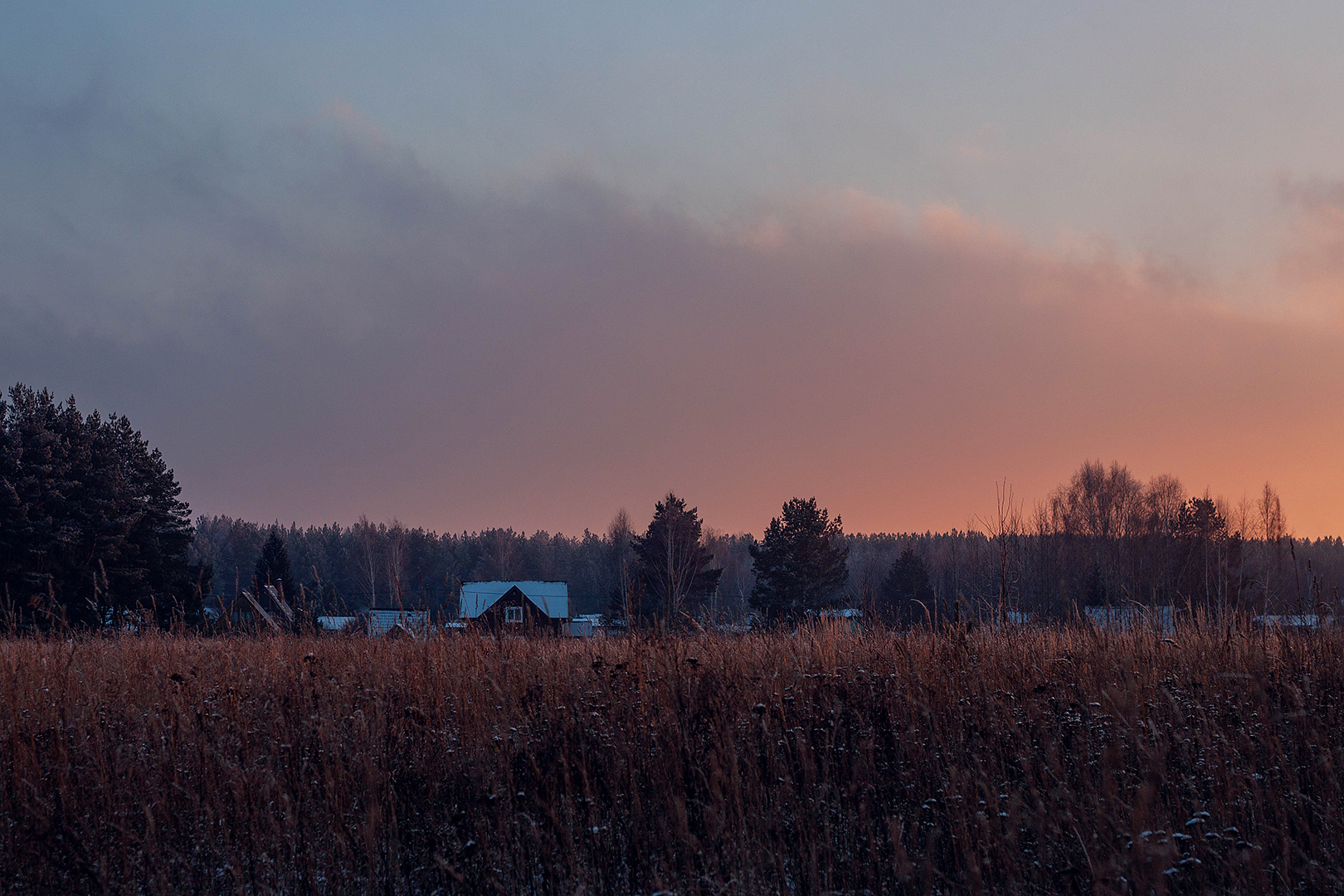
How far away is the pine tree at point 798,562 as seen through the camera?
116 feet

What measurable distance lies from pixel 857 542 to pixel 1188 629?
122 meters

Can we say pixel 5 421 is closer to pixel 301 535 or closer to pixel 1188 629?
pixel 1188 629

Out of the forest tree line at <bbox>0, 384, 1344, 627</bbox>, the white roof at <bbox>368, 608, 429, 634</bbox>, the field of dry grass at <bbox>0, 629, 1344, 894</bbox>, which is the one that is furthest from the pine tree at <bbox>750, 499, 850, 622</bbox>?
the field of dry grass at <bbox>0, 629, 1344, 894</bbox>

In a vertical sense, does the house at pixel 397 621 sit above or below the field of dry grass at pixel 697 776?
above

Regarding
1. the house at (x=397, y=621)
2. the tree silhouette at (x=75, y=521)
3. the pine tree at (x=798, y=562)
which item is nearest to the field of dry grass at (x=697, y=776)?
the house at (x=397, y=621)

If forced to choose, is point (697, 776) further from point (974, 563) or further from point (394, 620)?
point (974, 563)

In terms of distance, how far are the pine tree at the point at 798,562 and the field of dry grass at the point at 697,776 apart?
29611 mm

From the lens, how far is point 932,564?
7012 cm

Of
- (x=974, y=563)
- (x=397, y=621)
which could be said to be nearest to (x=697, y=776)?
(x=397, y=621)

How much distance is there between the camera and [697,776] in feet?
12.5

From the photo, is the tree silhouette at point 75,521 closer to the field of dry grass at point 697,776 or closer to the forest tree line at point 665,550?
the forest tree line at point 665,550

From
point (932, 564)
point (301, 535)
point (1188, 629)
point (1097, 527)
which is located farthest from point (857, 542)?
point (1188, 629)

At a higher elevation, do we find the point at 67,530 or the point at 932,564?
the point at 67,530

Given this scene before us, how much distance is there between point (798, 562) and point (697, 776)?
106 ft
